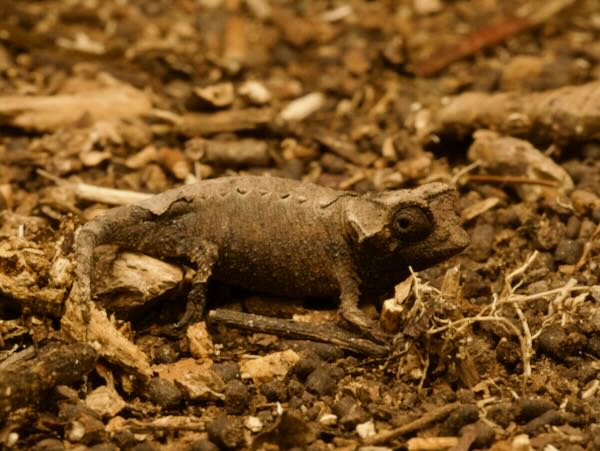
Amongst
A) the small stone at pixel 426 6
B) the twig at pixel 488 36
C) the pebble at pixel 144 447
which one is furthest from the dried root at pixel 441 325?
the small stone at pixel 426 6

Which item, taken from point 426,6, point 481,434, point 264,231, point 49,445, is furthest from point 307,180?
point 426,6

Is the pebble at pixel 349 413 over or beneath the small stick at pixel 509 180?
beneath

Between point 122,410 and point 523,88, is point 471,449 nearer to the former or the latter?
point 122,410

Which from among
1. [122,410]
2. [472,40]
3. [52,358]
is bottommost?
[122,410]

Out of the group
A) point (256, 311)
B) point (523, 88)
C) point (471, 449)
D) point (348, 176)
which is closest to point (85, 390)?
point (256, 311)

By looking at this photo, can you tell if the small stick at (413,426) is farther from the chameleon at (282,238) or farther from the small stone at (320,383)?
the chameleon at (282,238)

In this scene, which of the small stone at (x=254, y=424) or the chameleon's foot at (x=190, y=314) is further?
the chameleon's foot at (x=190, y=314)

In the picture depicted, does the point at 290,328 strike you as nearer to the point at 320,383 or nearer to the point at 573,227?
the point at 320,383
